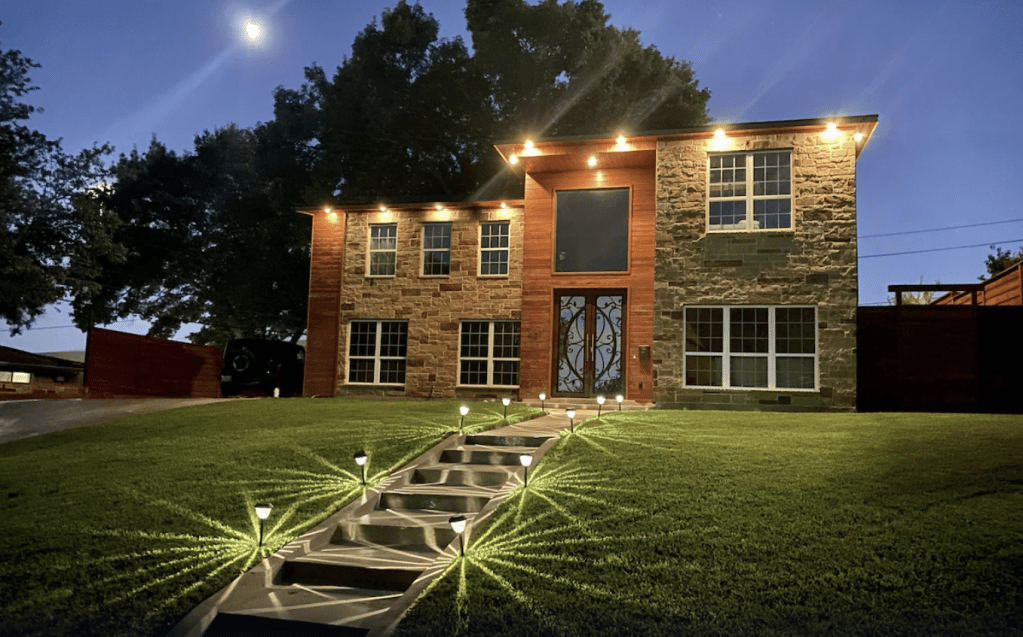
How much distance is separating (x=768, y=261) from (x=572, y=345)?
4.64 metres

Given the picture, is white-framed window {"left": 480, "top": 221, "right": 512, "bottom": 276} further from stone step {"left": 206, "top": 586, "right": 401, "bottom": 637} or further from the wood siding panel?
stone step {"left": 206, "top": 586, "right": 401, "bottom": 637}

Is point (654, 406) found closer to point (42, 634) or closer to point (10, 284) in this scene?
point (42, 634)

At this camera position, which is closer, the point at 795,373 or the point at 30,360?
the point at 795,373

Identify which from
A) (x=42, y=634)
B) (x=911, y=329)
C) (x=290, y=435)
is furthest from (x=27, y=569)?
(x=911, y=329)

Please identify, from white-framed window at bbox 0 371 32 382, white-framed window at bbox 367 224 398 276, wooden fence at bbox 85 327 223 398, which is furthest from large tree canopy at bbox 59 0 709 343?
white-framed window at bbox 367 224 398 276

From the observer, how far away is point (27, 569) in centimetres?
694

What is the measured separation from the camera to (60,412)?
648 inches

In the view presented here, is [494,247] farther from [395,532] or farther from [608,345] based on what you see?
[395,532]

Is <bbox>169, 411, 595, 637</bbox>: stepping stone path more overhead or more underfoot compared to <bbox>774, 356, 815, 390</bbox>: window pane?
more underfoot

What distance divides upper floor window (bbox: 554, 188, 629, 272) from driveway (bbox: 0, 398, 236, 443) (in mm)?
9139

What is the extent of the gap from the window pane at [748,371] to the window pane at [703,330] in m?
0.46

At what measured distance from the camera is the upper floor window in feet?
58.6

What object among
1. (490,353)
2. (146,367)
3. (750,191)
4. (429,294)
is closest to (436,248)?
(429,294)

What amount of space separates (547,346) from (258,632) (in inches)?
492
